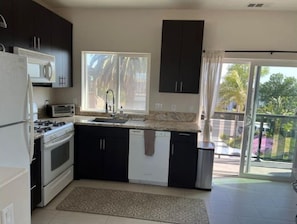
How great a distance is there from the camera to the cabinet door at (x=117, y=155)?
3.44 meters

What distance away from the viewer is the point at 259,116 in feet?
12.8

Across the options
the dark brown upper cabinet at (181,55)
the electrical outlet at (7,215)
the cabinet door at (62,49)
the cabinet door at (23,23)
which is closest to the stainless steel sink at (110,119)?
the cabinet door at (62,49)

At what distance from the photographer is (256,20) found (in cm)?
365

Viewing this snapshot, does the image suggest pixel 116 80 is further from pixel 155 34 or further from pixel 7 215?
pixel 7 215

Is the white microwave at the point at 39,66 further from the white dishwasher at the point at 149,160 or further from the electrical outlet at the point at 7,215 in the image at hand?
the electrical outlet at the point at 7,215

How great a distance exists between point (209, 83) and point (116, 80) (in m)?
1.60

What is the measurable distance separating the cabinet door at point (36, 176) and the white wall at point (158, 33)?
1684 mm

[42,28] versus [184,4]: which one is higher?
[184,4]

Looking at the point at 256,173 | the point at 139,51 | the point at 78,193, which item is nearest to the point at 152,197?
the point at 78,193

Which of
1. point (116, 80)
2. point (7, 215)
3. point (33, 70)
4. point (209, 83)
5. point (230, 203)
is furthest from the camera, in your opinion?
point (116, 80)

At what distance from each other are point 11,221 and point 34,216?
1.66 metres

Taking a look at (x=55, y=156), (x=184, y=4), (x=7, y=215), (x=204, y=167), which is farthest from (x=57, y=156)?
(x=184, y=4)

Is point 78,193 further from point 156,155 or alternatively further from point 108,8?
point 108,8

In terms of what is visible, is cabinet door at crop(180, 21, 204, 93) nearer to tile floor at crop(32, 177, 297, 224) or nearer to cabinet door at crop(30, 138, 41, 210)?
tile floor at crop(32, 177, 297, 224)
